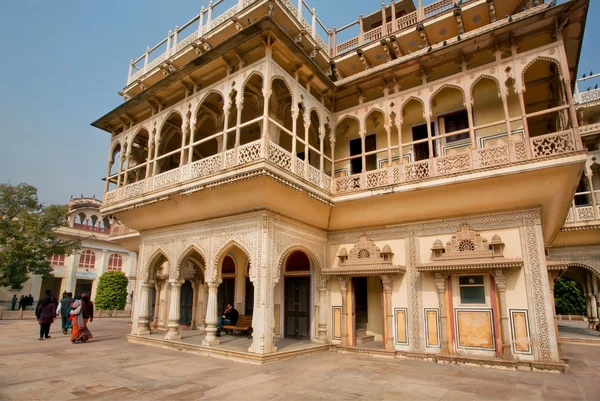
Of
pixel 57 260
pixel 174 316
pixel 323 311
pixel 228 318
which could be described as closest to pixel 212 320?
pixel 174 316

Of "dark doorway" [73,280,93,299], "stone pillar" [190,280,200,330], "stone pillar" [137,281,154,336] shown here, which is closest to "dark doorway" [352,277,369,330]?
"stone pillar" [190,280,200,330]

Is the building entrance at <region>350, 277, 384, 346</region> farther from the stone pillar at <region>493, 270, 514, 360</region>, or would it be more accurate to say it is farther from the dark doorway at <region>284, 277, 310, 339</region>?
the stone pillar at <region>493, 270, 514, 360</region>

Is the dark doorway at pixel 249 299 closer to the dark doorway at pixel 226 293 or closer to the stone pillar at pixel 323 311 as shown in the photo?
the dark doorway at pixel 226 293

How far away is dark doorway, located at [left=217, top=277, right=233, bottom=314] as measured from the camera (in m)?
15.3

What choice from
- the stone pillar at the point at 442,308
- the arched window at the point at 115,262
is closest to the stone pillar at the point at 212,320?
the stone pillar at the point at 442,308

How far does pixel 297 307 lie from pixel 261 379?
570cm

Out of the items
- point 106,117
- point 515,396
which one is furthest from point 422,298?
point 106,117

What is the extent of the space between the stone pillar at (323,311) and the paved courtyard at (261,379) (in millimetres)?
1347

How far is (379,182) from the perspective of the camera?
35.9 feet

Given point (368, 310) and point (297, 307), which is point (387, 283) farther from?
point (297, 307)

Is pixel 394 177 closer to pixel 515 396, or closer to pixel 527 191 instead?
pixel 527 191

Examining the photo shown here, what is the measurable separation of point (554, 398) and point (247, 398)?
5356 mm

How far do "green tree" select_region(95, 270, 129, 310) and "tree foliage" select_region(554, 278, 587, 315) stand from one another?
115ft

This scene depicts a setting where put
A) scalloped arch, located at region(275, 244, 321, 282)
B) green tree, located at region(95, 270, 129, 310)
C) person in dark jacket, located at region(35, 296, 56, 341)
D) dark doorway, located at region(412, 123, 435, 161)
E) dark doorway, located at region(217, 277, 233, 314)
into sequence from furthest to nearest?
1. green tree, located at region(95, 270, 129, 310)
2. dark doorway, located at region(217, 277, 233, 314)
3. person in dark jacket, located at region(35, 296, 56, 341)
4. dark doorway, located at region(412, 123, 435, 161)
5. scalloped arch, located at region(275, 244, 321, 282)
